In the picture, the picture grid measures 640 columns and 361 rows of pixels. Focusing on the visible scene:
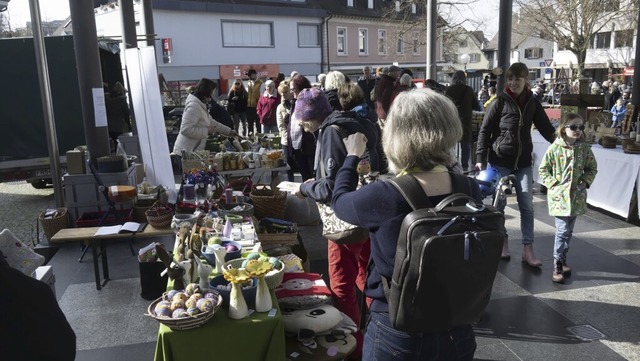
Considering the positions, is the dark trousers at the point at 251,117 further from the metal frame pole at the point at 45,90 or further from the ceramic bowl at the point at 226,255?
the ceramic bowl at the point at 226,255

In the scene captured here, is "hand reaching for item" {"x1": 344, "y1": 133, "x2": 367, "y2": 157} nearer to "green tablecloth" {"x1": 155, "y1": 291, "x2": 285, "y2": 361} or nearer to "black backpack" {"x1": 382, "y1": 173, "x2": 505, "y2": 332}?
"black backpack" {"x1": 382, "y1": 173, "x2": 505, "y2": 332}

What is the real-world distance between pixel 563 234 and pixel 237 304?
3.18m

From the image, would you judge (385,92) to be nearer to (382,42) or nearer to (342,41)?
(342,41)

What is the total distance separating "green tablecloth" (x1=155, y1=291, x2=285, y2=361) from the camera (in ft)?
8.29

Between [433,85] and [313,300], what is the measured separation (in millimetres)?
5908

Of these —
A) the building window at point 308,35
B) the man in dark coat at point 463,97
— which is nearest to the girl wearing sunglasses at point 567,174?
the man in dark coat at point 463,97

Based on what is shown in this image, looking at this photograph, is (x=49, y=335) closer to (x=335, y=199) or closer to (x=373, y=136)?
(x=335, y=199)

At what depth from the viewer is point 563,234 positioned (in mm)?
4543

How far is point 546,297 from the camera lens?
430 centimetres

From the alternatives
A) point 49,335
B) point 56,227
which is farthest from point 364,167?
point 56,227

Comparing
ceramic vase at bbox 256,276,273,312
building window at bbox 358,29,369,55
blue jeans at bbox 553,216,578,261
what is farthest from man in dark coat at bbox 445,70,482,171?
building window at bbox 358,29,369,55

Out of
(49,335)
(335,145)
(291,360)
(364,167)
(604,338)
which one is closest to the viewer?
(49,335)

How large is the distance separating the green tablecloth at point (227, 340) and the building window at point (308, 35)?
2903 cm

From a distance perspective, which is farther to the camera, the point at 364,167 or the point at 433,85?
the point at 433,85
